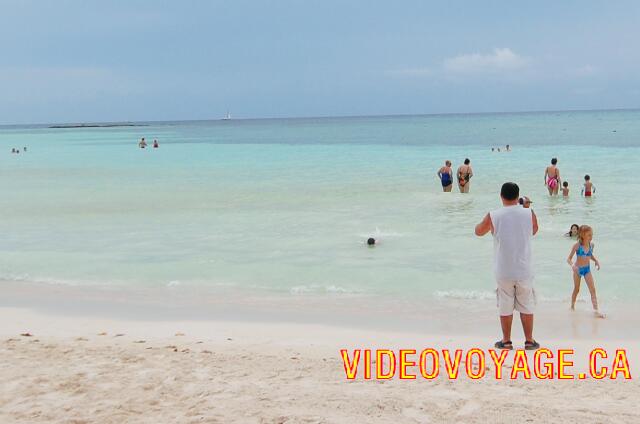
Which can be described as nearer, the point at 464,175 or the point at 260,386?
the point at 260,386

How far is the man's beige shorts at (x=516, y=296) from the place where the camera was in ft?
17.6

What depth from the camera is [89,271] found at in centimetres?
1065

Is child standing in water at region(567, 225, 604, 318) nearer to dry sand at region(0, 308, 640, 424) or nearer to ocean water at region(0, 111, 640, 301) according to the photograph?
ocean water at region(0, 111, 640, 301)

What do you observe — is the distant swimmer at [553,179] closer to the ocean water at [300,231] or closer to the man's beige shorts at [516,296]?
the ocean water at [300,231]

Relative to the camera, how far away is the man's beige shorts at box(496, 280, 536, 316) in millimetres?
5375

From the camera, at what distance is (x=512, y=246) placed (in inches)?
206

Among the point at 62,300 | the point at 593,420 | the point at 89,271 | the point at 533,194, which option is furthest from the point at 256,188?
the point at 593,420

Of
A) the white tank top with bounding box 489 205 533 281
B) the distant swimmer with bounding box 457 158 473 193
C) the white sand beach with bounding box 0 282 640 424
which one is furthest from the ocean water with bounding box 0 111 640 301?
the white tank top with bounding box 489 205 533 281

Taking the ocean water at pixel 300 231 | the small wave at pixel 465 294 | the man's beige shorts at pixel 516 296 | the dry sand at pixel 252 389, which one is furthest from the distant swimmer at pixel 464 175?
the man's beige shorts at pixel 516 296

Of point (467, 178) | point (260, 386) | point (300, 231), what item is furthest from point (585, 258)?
point (467, 178)

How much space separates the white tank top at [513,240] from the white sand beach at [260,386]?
0.84 metres

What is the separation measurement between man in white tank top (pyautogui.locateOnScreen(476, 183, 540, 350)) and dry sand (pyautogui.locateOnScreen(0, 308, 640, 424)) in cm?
77

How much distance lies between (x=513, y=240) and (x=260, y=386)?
237cm

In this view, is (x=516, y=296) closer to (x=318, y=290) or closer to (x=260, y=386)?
(x=260, y=386)
